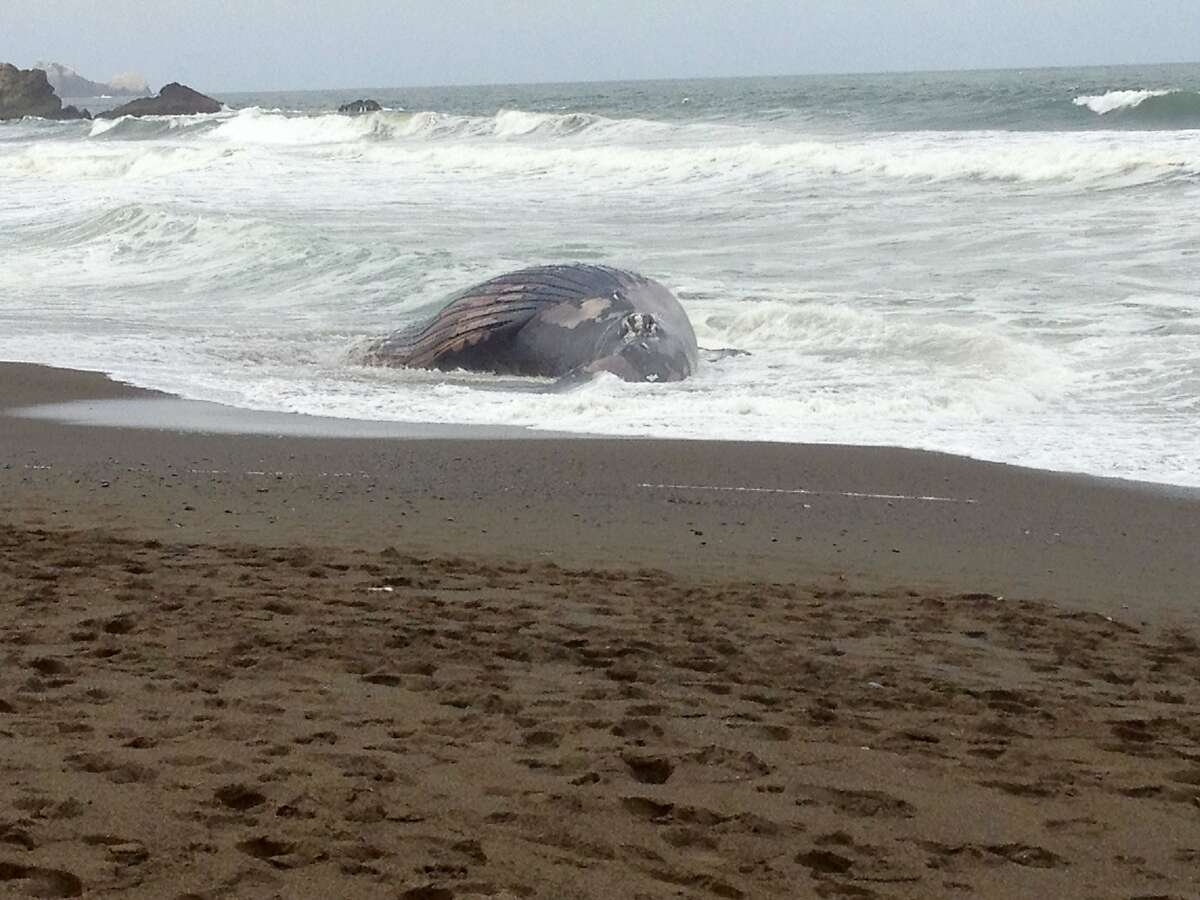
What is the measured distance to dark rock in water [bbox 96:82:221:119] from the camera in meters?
77.9

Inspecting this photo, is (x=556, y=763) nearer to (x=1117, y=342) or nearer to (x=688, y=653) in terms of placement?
(x=688, y=653)

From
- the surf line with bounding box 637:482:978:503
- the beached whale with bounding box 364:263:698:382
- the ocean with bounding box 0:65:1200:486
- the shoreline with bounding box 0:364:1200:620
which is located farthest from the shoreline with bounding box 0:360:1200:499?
the beached whale with bounding box 364:263:698:382

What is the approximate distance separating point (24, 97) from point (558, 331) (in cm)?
7743

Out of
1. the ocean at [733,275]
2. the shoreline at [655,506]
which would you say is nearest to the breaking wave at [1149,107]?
the ocean at [733,275]

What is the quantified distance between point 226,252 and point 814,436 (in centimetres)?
1214

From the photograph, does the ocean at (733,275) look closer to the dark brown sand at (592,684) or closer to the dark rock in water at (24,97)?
the dark brown sand at (592,684)

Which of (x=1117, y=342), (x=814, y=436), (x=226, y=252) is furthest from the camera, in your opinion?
(x=226, y=252)

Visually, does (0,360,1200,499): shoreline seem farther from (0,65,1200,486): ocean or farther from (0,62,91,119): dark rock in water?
(0,62,91,119): dark rock in water

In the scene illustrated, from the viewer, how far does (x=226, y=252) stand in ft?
63.6

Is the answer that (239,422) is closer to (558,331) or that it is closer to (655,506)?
(558,331)

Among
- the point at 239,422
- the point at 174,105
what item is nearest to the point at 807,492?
the point at 239,422

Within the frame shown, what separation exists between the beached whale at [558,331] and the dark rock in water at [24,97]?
74800 mm

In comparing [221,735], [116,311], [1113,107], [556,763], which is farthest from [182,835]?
[1113,107]

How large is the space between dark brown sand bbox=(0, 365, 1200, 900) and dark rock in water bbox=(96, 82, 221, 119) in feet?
245
